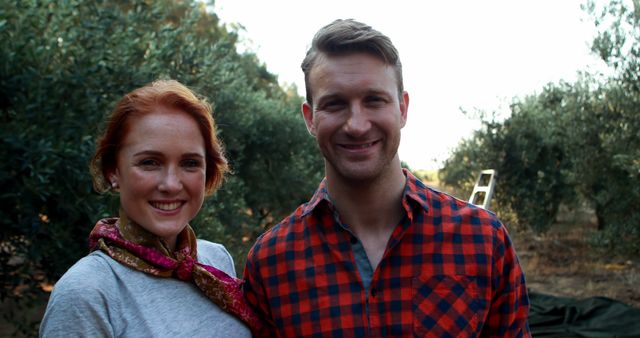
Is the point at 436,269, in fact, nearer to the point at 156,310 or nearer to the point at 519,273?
the point at 519,273

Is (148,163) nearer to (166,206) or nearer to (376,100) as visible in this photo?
(166,206)

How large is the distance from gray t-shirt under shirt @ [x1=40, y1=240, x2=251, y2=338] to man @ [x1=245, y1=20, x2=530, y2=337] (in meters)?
0.31

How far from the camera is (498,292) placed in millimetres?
2305

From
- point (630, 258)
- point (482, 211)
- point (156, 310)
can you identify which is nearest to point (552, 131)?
point (630, 258)

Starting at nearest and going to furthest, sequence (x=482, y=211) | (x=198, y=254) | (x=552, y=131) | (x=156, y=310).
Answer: (x=156, y=310) → (x=482, y=211) → (x=198, y=254) → (x=552, y=131)

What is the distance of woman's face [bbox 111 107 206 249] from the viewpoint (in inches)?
82.1

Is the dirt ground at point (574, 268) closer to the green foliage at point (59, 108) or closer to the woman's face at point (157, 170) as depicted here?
the green foliage at point (59, 108)

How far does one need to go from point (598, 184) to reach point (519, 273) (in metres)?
10.5

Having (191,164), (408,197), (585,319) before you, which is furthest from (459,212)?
(585,319)

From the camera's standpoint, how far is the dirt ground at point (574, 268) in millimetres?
10555

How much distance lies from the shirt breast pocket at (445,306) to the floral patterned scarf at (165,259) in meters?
0.64

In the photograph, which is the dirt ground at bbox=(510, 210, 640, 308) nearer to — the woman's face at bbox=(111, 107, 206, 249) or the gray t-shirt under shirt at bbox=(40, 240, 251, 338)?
the gray t-shirt under shirt at bbox=(40, 240, 251, 338)

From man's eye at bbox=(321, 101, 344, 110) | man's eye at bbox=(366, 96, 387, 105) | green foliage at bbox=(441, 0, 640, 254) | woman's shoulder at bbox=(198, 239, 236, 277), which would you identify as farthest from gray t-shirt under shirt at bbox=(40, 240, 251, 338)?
green foliage at bbox=(441, 0, 640, 254)

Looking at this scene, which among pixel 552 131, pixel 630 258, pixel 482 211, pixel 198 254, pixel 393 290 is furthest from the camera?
pixel 552 131
